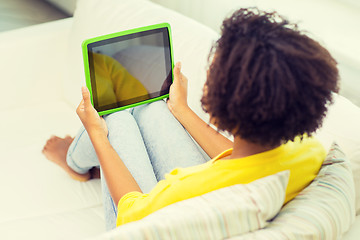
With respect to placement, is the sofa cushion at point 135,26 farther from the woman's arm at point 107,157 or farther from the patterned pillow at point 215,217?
the patterned pillow at point 215,217

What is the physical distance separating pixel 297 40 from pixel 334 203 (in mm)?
280

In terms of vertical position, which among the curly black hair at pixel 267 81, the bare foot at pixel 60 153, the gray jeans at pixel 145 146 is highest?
the curly black hair at pixel 267 81

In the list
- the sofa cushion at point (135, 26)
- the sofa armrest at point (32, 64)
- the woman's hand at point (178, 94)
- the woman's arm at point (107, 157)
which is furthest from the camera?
the sofa armrest at point (32, 64)

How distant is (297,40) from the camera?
72 centimetres

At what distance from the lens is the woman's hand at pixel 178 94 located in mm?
1223

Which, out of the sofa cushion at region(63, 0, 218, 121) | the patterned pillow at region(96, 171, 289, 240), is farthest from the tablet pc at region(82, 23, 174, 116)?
the patterned pillow at region(96, 171, 289, 240)

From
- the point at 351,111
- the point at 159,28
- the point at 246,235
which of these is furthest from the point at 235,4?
the point at 246,235

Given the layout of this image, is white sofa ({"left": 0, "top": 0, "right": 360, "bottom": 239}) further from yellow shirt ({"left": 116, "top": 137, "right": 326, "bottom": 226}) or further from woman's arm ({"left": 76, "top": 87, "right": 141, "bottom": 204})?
woman's arm ({"left": 76, "top": 87, "right": 141, "bottom": 204})

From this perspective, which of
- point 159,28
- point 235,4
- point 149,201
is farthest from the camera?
point 235,4

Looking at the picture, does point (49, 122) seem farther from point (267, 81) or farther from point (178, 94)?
point (267, 81)

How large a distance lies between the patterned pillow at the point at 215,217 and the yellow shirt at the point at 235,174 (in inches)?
1.8

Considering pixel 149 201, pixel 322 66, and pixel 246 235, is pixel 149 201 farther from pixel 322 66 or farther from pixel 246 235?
pixel 322 66

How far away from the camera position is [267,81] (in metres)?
0.69

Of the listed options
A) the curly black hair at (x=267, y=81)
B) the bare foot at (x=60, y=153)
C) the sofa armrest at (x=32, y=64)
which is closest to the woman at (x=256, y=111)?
the curly black hair at (x=267, y=81)
